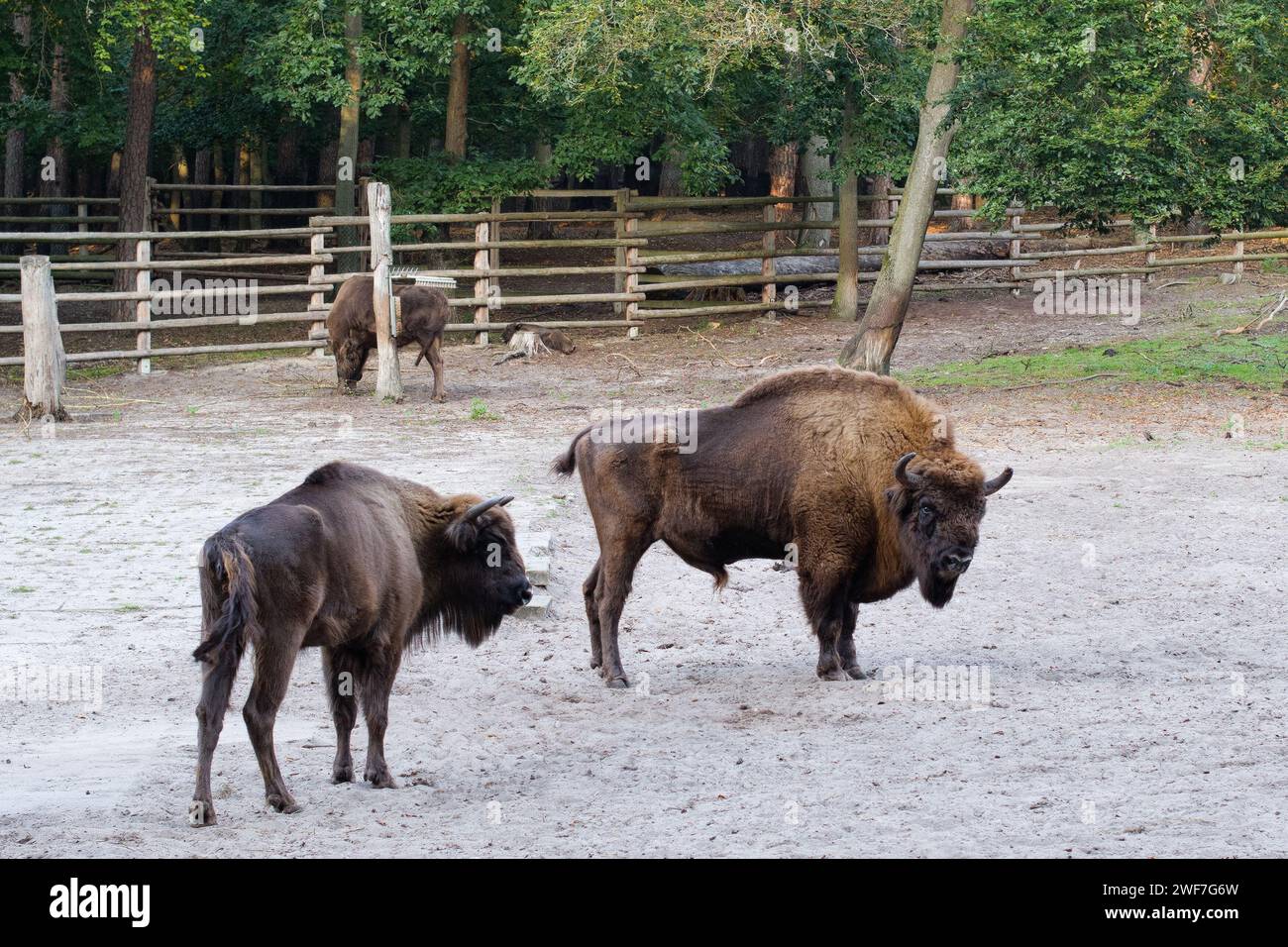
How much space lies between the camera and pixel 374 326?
17797 mm

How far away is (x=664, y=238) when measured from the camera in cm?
3050

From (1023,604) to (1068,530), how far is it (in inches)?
70.1

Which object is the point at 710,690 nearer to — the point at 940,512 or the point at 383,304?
the point at 940,512

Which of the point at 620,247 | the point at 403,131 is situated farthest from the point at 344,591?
the point at 403,131

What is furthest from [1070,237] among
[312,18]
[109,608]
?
[109,608]

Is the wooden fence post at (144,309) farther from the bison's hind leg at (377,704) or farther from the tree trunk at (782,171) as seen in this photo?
the bison's hind leg at (377,704)

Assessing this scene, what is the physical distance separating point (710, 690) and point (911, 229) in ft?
37.9

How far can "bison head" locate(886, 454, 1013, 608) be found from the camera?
25.5 ft

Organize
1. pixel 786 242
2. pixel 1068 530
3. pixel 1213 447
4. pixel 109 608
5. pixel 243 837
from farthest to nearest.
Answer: pixel 786 242 → pixel 1213 447 → pixel 1068 530 → pixel 109 608 → pixel 243 837

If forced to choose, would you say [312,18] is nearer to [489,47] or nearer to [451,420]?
[489,47]

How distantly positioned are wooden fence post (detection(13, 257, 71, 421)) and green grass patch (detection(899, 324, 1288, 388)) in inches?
380

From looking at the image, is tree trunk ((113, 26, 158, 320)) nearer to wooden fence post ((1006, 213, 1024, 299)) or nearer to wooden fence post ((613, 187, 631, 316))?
wooden fence post ((613, 187, 631, 316))

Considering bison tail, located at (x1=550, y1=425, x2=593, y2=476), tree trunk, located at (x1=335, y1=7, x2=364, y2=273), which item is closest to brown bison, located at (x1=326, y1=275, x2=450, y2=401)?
tree trunk, located at (x1=335, y1=7, x2=364, y2=273)

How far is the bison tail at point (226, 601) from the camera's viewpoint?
18.6ft
